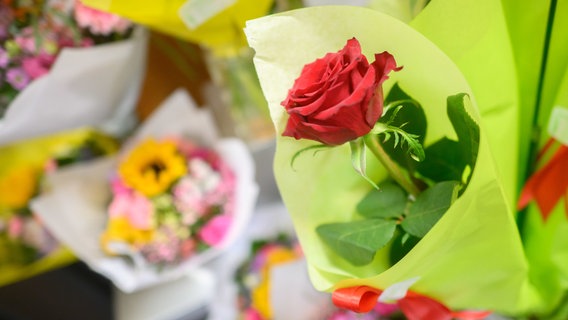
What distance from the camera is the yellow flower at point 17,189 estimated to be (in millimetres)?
1217

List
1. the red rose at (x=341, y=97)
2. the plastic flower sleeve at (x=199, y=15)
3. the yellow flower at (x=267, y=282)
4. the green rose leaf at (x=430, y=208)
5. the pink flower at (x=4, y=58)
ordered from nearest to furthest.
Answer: the red rose at (x=341, y=97), the green rose leaf at (x=430, y=208), the plastic flower sleeve at (x=199, y=15), the pink flower at (x=4, y=58), the yellow flower at (x=267, y=282)

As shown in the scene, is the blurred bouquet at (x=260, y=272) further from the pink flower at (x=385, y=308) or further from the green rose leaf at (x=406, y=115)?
the green rose leaf at (x=406, y=115)

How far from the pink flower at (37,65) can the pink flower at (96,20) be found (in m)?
0.08

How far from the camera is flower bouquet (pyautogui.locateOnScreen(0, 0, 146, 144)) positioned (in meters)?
0.88

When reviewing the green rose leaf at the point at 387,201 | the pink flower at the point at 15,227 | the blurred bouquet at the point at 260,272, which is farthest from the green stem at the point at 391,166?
the pink flower at the point at 15,227

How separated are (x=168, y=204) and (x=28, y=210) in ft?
1.48

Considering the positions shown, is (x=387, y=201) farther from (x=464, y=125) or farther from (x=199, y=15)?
(x=199, y=15)

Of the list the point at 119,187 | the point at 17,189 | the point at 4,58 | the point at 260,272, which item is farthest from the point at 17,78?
the point at 260,272

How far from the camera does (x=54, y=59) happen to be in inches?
36.1

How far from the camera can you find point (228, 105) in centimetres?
124

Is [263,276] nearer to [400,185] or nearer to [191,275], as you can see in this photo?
[191,275]

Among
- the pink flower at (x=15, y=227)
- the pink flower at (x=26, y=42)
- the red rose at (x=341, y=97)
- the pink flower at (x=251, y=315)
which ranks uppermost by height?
the red rose at (x=341, y=97)

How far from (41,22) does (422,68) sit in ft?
2.29

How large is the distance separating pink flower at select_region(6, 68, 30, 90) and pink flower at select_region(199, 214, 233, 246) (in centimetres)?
40
